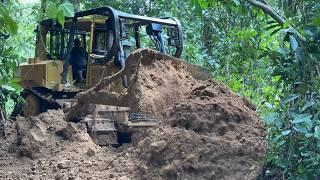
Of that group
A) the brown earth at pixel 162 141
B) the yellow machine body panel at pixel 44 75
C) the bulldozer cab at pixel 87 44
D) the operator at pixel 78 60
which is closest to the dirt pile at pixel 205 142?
the brown earth at pixel 162 141

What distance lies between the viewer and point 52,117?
737cm

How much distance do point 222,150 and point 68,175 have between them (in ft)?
5.23

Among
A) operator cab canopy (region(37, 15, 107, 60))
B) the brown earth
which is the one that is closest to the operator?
operator cab canopy (region(37, 15, 107, 60))

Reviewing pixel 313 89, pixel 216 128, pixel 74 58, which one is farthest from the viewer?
pixel 74 58

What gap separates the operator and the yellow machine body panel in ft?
0.37

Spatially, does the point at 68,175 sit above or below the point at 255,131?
below

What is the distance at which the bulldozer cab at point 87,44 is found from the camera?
9109mm

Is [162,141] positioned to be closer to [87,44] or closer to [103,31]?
[103,31]

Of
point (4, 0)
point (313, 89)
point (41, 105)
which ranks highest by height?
point (4, 0)

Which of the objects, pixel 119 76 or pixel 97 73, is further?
pixel 97 73

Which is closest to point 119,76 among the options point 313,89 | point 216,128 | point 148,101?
point 148,101

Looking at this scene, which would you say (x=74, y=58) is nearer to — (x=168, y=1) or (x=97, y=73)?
(x=97, y=73)

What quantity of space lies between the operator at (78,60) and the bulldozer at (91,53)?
0.04m

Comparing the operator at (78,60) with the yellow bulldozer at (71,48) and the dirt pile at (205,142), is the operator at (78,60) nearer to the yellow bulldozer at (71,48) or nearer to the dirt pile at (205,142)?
the yellow bulldozer at (71,48)
